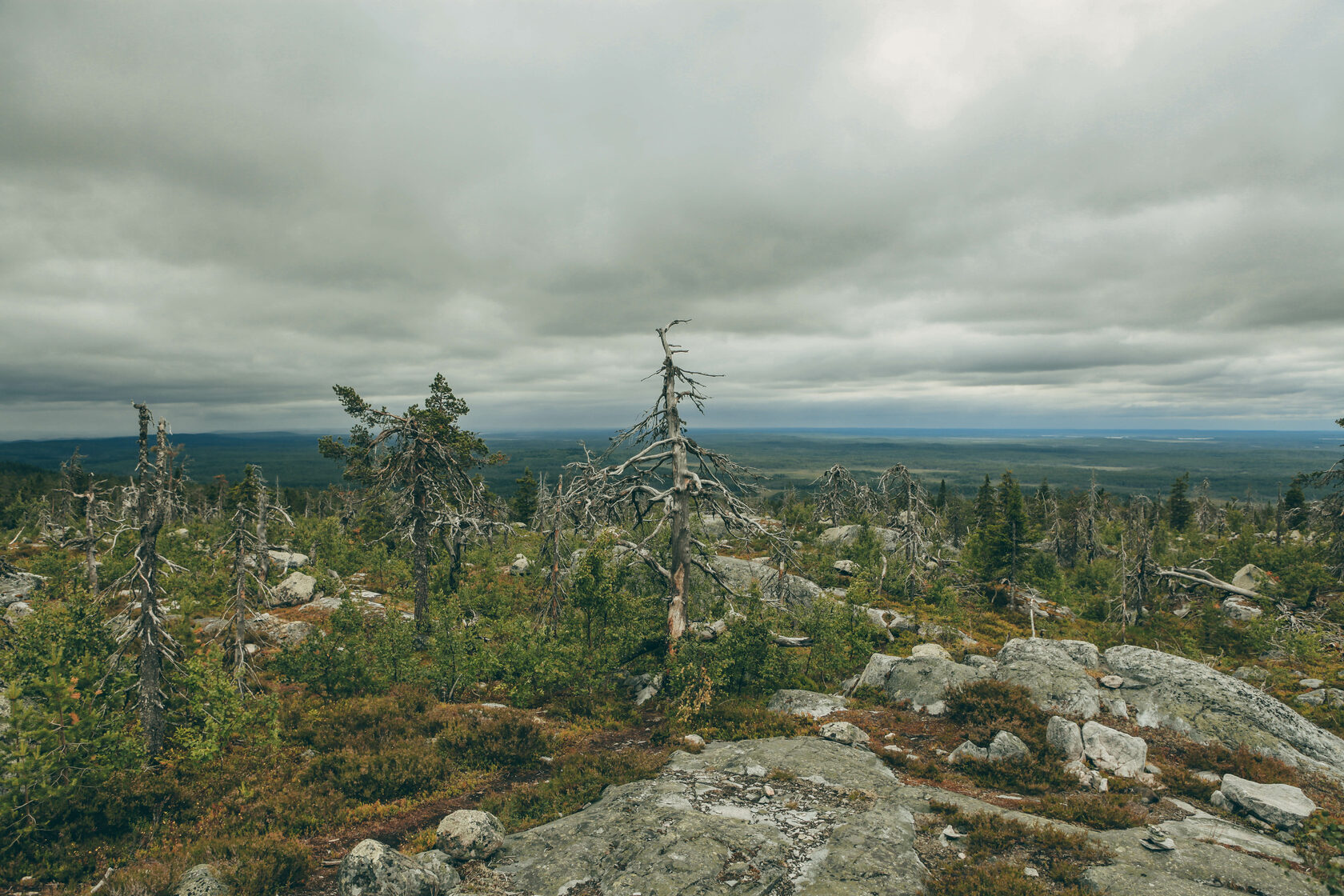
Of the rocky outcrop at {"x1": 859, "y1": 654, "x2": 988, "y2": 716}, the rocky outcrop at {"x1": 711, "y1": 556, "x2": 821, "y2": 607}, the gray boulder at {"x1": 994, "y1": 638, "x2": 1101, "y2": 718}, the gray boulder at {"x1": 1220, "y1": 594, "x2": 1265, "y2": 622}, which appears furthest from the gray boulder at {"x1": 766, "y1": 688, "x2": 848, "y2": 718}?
the gray boulder at {"x1": 1220, "y1": 594, "x2": 1265, "y2": 622}

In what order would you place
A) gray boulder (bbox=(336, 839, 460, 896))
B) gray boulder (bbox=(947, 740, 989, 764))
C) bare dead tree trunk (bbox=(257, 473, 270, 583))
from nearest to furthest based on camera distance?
gray boulder (bbox=(336, 839, 460, 896)) < gray boulder (bbox=(947, 740, 989, 764)) < bare dead tree trunk (bbox=(257, 473, 270, 583))

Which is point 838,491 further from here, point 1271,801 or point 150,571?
point 150,571

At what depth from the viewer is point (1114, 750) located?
1230 centimetres

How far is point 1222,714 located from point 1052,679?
3554mm

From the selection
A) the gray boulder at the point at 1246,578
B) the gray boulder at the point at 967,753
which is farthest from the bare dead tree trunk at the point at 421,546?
the gray boulder at the point at 1246,578

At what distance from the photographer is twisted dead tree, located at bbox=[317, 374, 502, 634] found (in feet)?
69.3

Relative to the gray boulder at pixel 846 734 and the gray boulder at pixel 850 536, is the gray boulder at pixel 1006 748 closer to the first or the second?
the gray boulder at pixel 846 734

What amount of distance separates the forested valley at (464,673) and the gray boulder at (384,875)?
80 cm

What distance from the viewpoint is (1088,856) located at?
8422mm

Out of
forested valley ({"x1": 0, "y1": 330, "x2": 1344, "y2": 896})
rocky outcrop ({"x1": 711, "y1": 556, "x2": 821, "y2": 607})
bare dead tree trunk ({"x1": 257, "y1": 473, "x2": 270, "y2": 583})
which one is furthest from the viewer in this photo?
rocky outcrop ({"x1": 711, "y1": 556, "x2": 821, "y2": 607})

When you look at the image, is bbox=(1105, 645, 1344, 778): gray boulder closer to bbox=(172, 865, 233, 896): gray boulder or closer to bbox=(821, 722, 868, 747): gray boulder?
Result: bbox=(821, 722, 868, 747): gray boulder

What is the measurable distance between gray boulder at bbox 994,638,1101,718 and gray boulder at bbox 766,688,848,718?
16.1ft

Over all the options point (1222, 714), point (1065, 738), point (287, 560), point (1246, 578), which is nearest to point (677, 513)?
point (1065, 738)

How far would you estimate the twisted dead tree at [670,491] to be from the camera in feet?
52.3
